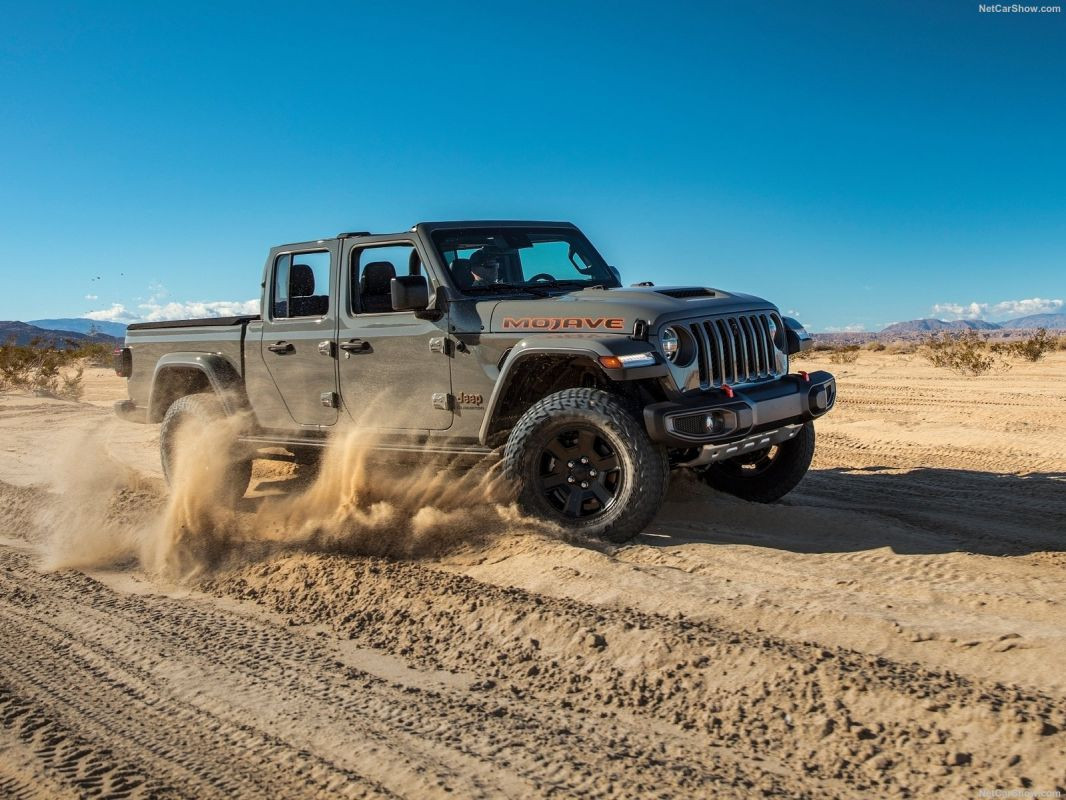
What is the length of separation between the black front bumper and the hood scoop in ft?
2.14

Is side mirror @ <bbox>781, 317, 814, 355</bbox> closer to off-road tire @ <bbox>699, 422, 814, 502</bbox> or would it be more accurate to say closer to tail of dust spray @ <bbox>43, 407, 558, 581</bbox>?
off-road tire @ <bbox>699, 422, 814, 502</bbox>

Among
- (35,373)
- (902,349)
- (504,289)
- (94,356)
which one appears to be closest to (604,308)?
(504,289)

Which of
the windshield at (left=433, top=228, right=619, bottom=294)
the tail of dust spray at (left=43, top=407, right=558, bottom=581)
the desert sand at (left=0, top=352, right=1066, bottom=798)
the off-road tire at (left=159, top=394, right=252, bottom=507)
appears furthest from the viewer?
the off-road tire at (left=159, top=394, right=252, bottom=507)

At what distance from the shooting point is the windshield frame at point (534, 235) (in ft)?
18.4

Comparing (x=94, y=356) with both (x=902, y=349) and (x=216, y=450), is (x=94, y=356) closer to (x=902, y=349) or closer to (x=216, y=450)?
(x=216, y=450)

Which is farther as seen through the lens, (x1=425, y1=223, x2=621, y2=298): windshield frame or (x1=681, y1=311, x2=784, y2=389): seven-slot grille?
(x1=425, y1=223, x2=621, y2=298): windshield frame

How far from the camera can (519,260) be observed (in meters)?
6.10

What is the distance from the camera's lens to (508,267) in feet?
19.7

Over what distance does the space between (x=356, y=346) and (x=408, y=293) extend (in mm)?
795

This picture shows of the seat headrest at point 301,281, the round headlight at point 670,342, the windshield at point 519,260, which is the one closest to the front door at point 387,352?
the windshield at point 519,260

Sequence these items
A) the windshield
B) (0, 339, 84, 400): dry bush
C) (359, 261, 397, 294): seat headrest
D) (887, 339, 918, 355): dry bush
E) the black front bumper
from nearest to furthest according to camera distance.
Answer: the black front bumper
the windshield
(359, 261, 397, 294): seat headrest
(0, 339, 84, 400): dry bush
(887, 339, 918, 355): dry bush

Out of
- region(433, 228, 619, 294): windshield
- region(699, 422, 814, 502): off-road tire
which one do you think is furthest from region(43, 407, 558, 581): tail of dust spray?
region(699, 422, 814, 502): off-road tire

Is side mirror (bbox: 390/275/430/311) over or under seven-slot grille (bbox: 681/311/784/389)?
over

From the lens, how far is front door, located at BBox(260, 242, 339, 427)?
19.7 ft
